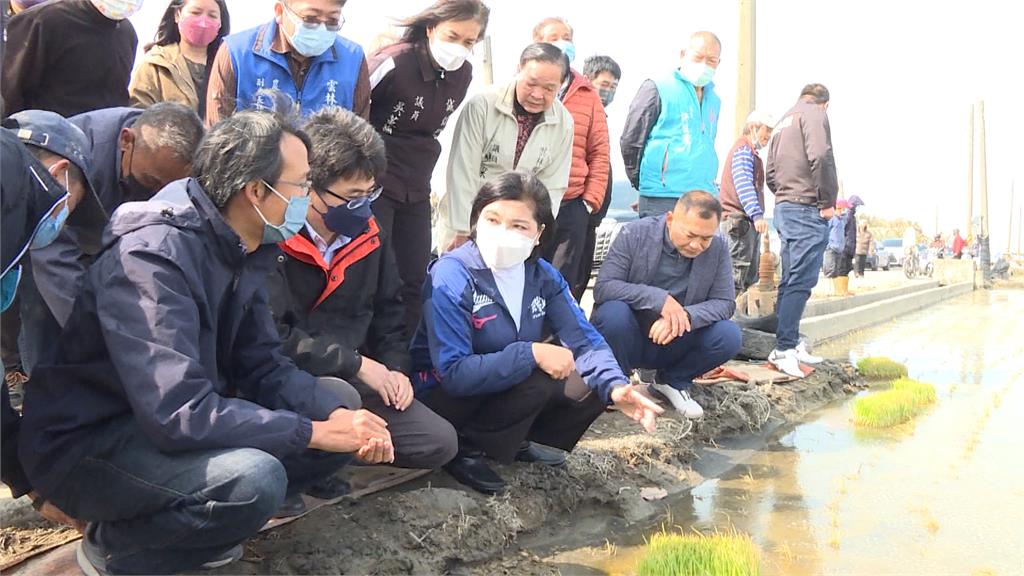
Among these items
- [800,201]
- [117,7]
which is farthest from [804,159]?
[117,7]

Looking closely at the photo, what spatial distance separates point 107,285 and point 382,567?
127 cm

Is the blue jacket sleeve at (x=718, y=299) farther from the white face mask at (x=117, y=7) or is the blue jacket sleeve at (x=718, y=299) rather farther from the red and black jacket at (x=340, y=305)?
the white face mask at (x=117, y=7)

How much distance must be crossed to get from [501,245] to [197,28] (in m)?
1.84

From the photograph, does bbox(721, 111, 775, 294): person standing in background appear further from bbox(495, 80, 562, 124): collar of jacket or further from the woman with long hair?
the woman with long hair

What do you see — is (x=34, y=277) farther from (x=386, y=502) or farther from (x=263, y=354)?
(x=386, y=502)

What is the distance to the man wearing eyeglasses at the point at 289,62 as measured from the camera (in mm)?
3502

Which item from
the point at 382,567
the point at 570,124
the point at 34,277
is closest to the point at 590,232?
the point at 570,124

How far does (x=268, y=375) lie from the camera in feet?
8.89

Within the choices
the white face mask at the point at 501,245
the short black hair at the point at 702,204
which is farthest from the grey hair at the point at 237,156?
the short black hair at the point at 702,204

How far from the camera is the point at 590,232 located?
526 cm

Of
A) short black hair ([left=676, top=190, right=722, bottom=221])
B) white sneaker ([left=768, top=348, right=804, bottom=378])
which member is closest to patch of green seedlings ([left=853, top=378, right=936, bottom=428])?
white sneaker ([left=768, top=348, right=804, bottom=378])

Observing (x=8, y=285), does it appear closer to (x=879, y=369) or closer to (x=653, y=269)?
(x=653, y=269)

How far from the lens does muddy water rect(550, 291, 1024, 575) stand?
3.29m

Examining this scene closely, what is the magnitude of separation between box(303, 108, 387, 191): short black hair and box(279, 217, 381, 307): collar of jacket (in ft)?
0.72
